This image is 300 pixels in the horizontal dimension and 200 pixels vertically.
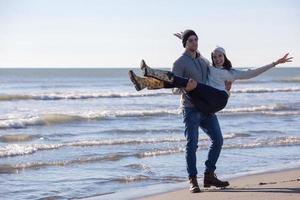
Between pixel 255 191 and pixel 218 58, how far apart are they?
1.39 metres

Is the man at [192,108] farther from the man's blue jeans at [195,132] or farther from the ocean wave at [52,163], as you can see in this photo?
the ocean wave at [52,163]

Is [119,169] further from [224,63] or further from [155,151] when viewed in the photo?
[224,63]

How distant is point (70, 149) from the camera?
38.9 ft

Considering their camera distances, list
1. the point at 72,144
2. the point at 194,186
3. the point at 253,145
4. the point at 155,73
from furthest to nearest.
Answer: the point at 72,144 < the point at 253,145 < the point at 194,186 < the point at 155,73

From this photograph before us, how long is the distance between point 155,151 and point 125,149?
77 cm

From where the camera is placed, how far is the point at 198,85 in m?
6.18

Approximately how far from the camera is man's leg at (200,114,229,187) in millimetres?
6465

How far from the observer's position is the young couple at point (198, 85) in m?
6.06

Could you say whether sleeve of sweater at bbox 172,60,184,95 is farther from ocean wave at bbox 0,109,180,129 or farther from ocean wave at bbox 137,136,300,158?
ocean wave at bbox 0,109,180,129

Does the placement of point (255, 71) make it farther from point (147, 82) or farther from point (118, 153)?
point (118, 153)

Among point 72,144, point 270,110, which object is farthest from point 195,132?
point 270,110

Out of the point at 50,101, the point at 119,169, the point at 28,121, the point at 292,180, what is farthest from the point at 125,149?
the point at 50,101

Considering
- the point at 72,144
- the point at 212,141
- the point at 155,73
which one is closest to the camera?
the point at 155,73

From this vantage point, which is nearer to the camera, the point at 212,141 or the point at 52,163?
the point at 212,141
